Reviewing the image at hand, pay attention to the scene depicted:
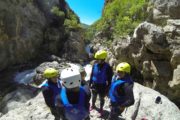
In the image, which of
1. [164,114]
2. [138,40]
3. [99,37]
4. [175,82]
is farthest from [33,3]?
[164,114]

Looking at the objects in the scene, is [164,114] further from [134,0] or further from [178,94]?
[134,0]

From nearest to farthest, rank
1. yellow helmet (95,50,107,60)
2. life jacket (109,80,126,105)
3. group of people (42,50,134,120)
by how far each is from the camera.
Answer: group of people (42,50,134,120) → life jacket (109,80,126,105) → yellow helmet (95,50,107,60)

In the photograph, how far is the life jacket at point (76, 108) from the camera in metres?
5.38

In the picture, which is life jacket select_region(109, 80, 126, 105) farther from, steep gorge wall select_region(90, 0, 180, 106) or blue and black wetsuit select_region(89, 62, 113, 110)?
steep gorge wall select_region(90, 0, 180, 106)

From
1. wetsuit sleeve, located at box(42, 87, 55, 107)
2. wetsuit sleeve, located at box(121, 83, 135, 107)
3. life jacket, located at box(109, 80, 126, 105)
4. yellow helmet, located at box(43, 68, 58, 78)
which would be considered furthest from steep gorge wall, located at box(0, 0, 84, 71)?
wetsuit sleeve, located at box(121, 83, 135, 107)

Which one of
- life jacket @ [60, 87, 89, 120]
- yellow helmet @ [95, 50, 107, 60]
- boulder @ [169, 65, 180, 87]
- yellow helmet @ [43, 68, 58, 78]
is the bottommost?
boulder @ [169, 65, 180, 87]

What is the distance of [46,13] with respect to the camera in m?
44.7

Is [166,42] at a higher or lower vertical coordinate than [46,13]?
lower

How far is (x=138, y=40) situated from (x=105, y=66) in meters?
10.2

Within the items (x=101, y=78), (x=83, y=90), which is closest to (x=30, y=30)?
(x=101, y=78)

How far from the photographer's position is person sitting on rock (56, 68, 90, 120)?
521cm

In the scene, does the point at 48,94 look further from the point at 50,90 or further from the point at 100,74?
the point at 100,74

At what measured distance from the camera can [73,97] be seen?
537 centimetres

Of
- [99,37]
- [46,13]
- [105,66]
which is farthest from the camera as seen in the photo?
[99,37]
